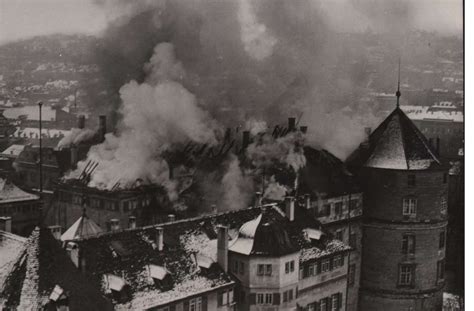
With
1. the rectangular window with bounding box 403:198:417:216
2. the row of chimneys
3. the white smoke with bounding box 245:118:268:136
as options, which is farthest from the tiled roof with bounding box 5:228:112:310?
the rectangular window with bounding box 403:198:417:216

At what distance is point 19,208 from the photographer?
1075 centimetres

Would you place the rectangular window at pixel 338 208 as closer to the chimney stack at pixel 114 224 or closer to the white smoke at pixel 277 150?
the white smoke at pixel 277 150

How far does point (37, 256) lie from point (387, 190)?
9.59 m

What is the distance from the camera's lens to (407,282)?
16.5 meters

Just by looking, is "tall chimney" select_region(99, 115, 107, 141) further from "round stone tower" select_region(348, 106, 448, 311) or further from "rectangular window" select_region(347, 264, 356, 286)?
"rectangular window" select_region(347, 264, 356, 286)

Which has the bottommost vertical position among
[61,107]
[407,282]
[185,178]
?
[407,282]

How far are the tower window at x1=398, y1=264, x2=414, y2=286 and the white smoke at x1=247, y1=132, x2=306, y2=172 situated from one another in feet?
14.3

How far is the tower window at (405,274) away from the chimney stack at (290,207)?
12.7 feet

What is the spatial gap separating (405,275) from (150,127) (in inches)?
315

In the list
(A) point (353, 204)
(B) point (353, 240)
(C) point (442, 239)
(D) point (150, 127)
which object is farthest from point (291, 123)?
(C) point (442, 239)

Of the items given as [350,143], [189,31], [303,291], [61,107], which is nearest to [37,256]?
[61,107]

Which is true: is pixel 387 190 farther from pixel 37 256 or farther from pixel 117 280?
pixel 37 256

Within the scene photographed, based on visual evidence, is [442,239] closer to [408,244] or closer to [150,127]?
[408,244]

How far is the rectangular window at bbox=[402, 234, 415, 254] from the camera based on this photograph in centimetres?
1679
